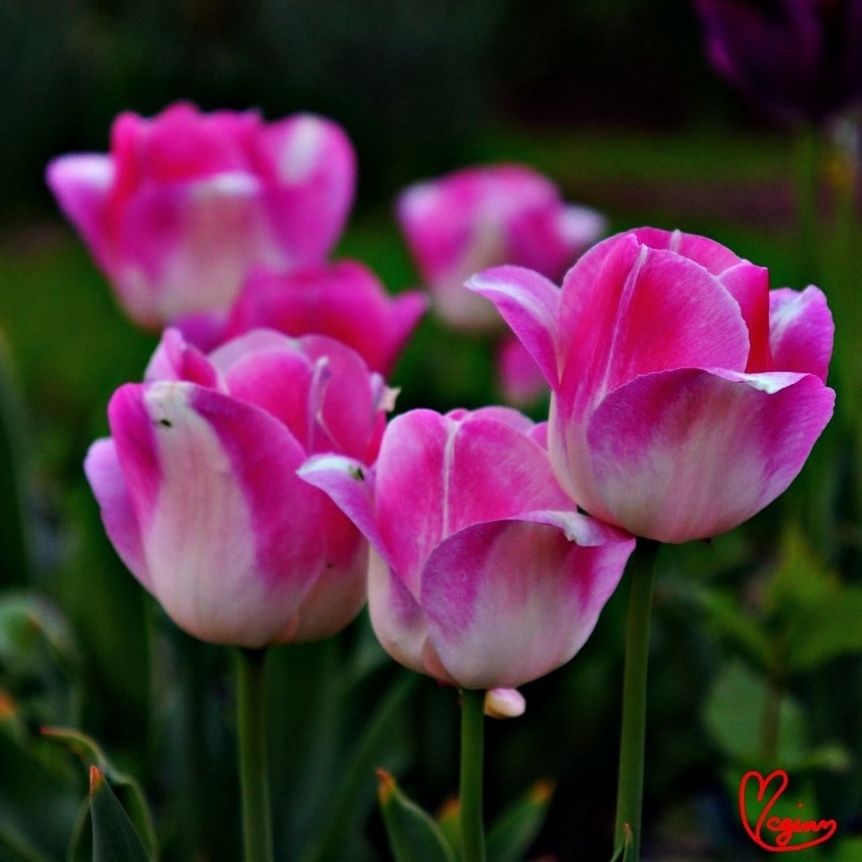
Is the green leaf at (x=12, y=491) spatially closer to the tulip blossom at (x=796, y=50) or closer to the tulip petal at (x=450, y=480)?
the tulip blossom at (x=796, y=50)

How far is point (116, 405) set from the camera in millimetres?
591

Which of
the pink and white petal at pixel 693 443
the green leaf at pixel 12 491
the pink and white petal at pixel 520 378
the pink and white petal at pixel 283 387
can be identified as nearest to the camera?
the pink and white petal at pixel 693 443

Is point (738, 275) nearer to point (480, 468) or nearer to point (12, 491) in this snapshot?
point (480, 468)

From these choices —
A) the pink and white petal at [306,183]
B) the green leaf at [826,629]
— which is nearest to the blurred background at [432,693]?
the green leaf at [826,629]

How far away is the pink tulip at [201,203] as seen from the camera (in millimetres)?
1054

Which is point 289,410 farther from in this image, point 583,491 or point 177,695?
point 177,695

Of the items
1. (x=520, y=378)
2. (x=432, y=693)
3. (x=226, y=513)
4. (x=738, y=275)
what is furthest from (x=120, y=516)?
(x=520, y=378)

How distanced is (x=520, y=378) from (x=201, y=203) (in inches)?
22.9

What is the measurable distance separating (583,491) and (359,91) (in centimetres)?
528

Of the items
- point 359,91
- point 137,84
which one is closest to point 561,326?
point 137,84

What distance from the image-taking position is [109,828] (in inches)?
23.9

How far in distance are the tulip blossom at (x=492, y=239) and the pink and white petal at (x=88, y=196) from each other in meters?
0.56

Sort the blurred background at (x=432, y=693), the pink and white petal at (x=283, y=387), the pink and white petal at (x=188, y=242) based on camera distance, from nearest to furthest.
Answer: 1. the pink and white petal at (x=283, y=387)
2. the blurred background at (x=432, y=693)
3. the pink and white petal at (x=188, y=242)

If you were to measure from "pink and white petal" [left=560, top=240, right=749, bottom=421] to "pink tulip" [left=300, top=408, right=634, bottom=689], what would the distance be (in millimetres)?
33
